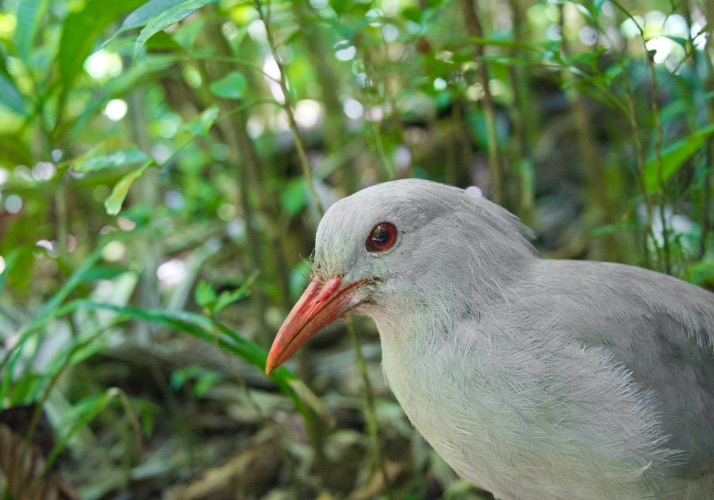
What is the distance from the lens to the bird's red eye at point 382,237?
5.39 feet

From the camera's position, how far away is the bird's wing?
157 cm

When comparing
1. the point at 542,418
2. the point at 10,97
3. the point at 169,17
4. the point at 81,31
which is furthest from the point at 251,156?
the point at 542,418

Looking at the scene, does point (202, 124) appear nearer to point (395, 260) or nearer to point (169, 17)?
point (169, 17)

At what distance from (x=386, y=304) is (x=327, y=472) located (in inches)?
53.0

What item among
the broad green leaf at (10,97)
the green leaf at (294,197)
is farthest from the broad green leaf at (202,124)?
the green leaf at (294,197)

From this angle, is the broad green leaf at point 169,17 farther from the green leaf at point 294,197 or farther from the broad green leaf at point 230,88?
the green leaf at point 294,197

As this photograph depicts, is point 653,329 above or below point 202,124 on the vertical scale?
below

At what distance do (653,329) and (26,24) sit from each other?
2.42 m

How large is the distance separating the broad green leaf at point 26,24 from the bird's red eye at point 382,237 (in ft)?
5.60

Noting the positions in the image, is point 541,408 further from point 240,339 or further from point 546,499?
point 240,339

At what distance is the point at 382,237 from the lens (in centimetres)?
165

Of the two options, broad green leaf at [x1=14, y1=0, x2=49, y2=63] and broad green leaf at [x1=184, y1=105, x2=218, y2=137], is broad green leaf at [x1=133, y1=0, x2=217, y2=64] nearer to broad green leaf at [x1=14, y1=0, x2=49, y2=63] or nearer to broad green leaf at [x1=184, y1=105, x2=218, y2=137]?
broad green leaf at [x1=184, y1=105, x2=218, y2=137]

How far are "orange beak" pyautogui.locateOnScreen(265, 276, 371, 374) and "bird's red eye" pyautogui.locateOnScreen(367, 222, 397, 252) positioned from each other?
91 mm

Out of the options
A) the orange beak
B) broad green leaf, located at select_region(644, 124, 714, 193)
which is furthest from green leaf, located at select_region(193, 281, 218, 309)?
broad green leaf, located at select_region(644, 124, 714, 193)
